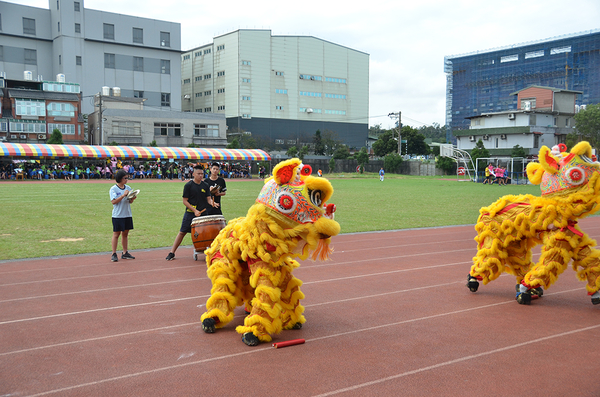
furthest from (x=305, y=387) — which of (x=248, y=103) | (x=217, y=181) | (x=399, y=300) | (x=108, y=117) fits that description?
(x=248, y=103)

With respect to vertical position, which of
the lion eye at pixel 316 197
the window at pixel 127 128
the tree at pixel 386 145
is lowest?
the lion eye at pixel 316 197

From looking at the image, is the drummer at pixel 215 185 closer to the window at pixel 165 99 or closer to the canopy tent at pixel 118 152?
the canopy tent at pixel 118 152

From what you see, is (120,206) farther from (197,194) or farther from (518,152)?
(518,152)

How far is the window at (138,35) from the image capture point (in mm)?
74925

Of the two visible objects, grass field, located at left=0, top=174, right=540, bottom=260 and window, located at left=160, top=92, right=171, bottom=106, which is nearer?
grass field, located at left=0, top=174, right=540, bottom=260

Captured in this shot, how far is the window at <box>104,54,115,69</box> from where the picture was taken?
7291 centimetres

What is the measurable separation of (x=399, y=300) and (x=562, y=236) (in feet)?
7.71

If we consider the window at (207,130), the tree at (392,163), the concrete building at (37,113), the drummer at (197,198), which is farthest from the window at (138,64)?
the drummer at (197,198)

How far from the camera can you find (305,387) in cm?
418

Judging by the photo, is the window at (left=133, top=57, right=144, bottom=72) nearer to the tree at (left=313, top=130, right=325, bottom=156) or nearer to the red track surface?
the tree at (left=313, top=130, right=325, bottom=156)

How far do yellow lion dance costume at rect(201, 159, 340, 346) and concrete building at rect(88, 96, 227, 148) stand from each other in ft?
197

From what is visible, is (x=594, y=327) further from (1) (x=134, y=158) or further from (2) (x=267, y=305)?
(1) (x=134, y=158)

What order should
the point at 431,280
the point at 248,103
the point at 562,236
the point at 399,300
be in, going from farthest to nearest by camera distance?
the point at 248,103, the point at 431,280, the point at 399,300, the point at 562,236

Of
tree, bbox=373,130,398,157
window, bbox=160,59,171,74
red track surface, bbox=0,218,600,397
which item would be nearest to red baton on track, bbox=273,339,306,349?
red track surface, bbox=0,218,600,397
